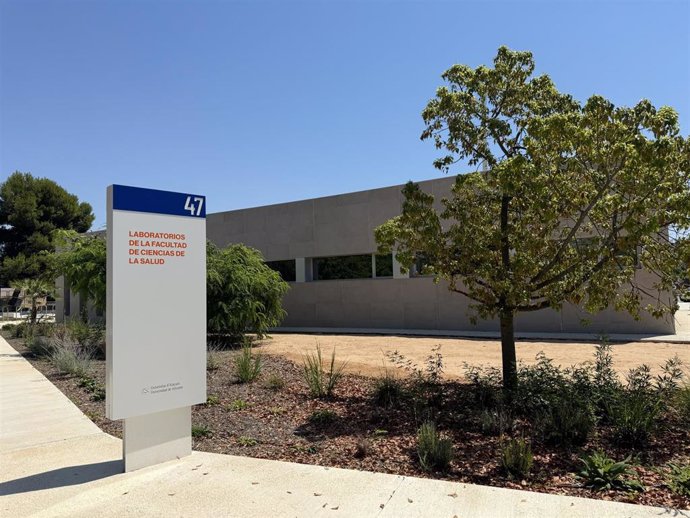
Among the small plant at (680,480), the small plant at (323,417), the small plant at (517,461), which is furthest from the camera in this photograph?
the small plant at (323,417)

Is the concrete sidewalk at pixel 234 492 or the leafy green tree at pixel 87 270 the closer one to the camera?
the concrete sidewalk at pixel 234 492

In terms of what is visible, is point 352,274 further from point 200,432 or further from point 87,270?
point 200,432

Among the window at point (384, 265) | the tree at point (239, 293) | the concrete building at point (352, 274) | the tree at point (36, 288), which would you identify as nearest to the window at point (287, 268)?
the concrete building at point (352, 274)

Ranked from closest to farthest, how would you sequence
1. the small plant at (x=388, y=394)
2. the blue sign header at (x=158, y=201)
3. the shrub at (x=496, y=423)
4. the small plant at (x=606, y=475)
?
1. the small plant at (x=606, y=475)
2. the blue sign header at (x=158, y=201)
3. the shrub at (x=496, y=423)
4. the small plant at (x=388, y=394)

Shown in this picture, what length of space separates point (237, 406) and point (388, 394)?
229 centimetres

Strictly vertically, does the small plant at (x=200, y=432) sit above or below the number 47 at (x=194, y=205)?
below

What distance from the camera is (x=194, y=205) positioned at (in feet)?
18.5

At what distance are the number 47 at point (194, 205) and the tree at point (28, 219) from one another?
48.2m

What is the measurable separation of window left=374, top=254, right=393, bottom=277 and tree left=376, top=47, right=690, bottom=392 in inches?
544

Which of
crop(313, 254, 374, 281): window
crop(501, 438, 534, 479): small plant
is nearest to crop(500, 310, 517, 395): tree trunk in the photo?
crop(501, 438, 534, 479): small plant

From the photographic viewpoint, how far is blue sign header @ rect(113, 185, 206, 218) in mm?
4992

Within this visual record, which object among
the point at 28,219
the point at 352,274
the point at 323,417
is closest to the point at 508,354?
the point at 323,417

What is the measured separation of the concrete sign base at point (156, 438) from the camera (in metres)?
5.03

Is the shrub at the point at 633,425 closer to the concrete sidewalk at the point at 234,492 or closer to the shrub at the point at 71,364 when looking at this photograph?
the concrete sidewalk at the point at 234,492
